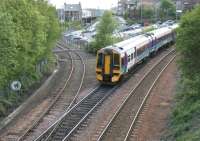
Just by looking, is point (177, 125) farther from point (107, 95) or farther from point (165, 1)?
point (165, 1)

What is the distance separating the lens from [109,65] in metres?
33.7

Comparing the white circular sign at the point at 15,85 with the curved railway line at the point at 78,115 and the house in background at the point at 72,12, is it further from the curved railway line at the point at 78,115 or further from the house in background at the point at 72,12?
the house in background at the point at 72,12

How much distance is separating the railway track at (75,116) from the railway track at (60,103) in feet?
2.33

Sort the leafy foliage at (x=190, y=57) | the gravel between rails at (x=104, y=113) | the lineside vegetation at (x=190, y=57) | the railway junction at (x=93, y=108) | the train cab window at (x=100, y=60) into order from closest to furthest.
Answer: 1. the gravel between rails at (x=104, y=113)
2. the railway junction at (x=93, y=108)
3. the lineside vegetation at (x=190, y=57)
4. the leafy foliage at (x=190, y=57)
5. the train cab window at (x=100, y=60)

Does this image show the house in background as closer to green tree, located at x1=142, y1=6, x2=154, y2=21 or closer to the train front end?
green tree, located at x1=142, y1=6, x2=154, y2=21

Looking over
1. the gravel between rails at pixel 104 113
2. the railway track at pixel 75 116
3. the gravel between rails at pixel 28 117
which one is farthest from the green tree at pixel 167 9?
the railway track at pixel 75 116

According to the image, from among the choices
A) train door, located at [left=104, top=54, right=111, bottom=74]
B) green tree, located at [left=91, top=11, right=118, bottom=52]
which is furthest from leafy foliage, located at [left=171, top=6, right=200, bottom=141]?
green tree, located at [left=91, top=11, right=118, bottom=52]

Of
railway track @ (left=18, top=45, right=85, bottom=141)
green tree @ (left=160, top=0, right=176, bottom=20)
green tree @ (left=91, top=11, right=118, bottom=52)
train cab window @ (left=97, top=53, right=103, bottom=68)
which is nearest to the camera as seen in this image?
railway track @ (left=18, top=45, right=85, bottom=141)

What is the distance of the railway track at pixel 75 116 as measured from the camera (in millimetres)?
22734

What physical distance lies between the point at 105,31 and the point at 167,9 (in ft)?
259

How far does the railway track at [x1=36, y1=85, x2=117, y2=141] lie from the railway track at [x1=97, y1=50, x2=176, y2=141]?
1511 mm

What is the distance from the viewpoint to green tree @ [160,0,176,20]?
128 metres

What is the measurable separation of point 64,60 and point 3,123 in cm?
2514

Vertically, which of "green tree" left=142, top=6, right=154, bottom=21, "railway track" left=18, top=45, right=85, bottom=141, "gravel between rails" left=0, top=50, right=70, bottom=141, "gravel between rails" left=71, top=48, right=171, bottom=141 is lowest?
"gravel between rails" left=0, top=50, right=70, bottom=141
